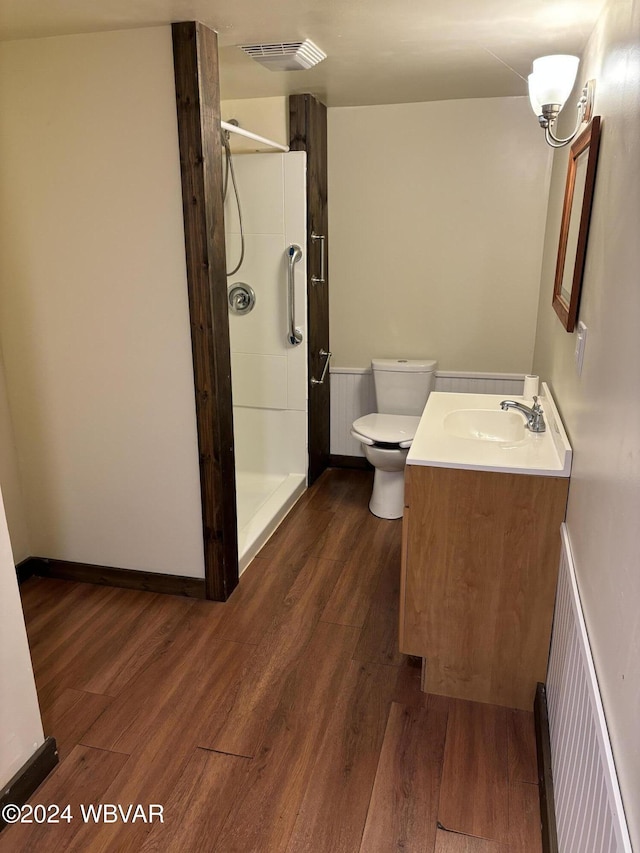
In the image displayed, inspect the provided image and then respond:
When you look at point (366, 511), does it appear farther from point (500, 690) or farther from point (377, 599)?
point (500, 690)

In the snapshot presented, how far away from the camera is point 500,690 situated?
83.3 inches

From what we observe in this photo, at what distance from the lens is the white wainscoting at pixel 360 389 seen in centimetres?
376

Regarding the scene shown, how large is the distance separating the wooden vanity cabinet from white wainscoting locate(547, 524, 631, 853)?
95 millimetres

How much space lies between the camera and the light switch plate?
1793 millimetres

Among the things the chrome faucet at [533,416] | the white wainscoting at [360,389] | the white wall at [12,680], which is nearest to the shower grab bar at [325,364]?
the white wainscoting at [360,389]

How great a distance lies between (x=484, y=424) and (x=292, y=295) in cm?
144

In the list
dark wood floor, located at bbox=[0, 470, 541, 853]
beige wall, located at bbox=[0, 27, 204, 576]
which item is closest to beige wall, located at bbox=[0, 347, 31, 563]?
beige wall, located at bbox=[0, 27, 204, 576]

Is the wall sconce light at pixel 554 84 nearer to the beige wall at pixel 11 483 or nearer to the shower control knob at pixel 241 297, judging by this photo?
the shower control knob at pixel 241 297

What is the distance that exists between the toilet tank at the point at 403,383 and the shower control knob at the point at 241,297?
82 cm

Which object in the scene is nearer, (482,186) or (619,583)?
(619,583)

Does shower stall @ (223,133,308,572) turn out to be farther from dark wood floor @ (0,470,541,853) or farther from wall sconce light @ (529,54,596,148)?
wall sconce light @ (529,54,596,148)

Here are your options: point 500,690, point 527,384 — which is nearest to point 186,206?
point 527,384

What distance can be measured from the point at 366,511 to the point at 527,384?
4.20 ft

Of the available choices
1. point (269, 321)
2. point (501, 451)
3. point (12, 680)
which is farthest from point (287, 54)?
point (12, 680)
